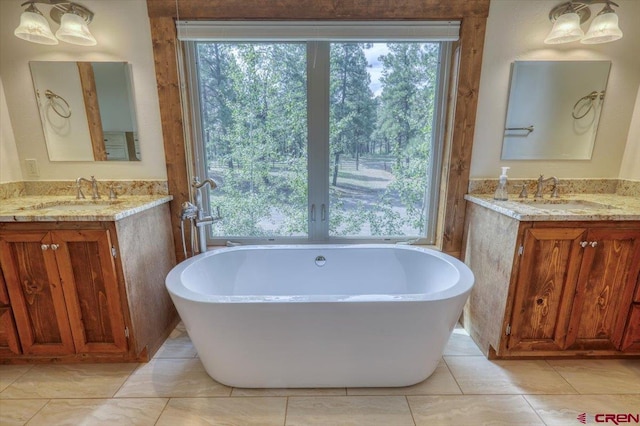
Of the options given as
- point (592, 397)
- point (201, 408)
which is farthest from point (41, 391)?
point (592, 397)

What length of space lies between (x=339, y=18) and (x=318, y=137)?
72 cm

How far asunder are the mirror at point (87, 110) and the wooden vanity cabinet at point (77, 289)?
25.5 inches

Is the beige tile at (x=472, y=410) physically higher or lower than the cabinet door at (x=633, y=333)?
lower

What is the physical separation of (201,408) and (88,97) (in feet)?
6.55

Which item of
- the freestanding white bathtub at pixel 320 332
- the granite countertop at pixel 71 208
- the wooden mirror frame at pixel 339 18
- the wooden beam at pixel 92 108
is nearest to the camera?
the freestanding white bathtub at pixel 320 332

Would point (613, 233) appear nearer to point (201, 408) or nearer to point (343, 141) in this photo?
point (343, 141)

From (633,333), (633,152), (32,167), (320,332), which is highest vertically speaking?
(633,152)

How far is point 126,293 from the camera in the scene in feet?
5.10

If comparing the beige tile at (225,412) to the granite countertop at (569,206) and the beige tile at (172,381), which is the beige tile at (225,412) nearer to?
the beige tile at (172,381)

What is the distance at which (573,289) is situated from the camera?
Answer: 5.15 feet

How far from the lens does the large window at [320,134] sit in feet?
6.28

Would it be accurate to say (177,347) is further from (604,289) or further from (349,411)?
(604,289)

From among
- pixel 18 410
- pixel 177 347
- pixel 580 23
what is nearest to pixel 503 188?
pixel 580 23

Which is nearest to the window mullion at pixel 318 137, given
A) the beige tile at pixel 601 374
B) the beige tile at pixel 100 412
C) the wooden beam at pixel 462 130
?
the wooden beam at pixel 462 130
